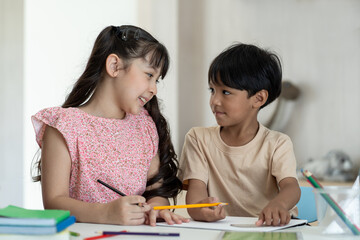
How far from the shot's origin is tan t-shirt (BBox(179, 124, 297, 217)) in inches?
54.4

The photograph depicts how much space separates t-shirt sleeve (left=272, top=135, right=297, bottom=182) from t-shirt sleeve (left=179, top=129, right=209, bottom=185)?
198 millimetres

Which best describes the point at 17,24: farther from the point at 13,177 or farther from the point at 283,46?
the point at 283,46

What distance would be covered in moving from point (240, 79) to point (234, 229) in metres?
0.62

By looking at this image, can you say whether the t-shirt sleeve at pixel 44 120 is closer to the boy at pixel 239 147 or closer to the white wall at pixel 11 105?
the boy at pixel 239 147

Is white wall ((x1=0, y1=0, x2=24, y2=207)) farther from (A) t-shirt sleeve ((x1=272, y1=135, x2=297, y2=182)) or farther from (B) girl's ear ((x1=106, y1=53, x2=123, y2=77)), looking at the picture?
(A) t-shirt sleeve ((x1=272, y1=135, x2=297, y2=182))

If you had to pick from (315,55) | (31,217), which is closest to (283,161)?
(31,217)

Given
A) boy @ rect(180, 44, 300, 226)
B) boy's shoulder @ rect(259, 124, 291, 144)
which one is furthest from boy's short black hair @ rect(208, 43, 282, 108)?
boy's shoulder @ rect(259, 124, 291, 144)

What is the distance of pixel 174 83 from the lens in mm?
3426

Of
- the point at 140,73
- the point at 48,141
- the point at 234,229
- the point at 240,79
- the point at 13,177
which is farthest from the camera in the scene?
the point at 13,177

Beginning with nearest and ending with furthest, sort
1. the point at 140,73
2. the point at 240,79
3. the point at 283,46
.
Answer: the point at 140,73 → the point at 240,79 → the point at 283,46

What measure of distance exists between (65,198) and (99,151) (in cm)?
19

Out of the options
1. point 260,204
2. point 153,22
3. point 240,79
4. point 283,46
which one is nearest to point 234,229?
point 260,204

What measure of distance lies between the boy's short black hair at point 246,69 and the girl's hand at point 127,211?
0.57 metres

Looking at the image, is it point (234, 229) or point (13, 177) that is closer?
point (234, 229)
